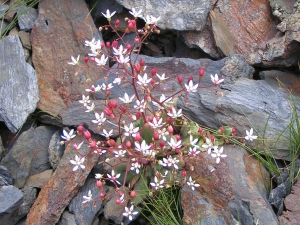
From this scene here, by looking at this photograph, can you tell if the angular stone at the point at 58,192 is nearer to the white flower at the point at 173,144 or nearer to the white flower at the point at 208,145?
the white flower at the point at 173,144

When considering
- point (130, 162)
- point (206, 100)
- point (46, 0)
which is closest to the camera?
point (130, 162)

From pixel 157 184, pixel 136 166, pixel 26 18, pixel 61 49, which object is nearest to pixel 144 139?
pixel 136 166

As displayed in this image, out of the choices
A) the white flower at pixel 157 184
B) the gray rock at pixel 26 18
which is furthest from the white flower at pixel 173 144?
the gray rock at pixel 26 18

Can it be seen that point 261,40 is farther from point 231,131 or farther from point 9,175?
point 9,175

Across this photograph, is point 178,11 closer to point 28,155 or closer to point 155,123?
point 155,123

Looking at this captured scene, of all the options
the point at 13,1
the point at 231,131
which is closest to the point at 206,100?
the point at 231,131

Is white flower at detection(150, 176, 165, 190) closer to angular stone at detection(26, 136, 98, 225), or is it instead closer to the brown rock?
angular stone at detection(26, 136, 98, 225)

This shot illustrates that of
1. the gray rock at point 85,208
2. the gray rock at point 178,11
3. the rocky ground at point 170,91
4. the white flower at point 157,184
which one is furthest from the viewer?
the gray rock at point 178,11
